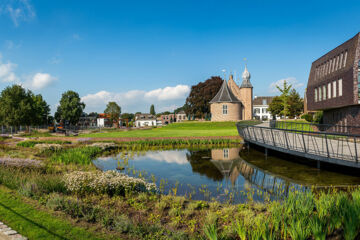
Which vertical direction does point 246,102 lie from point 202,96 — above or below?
below

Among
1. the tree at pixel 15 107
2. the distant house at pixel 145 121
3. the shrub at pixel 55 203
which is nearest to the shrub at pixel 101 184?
the shrub at pixel 55 203

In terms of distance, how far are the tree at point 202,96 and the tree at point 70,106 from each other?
94.8ft

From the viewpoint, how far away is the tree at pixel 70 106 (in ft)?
207

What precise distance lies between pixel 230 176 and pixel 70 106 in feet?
200

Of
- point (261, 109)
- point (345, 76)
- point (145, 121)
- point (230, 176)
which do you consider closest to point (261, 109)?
point (261, 109)

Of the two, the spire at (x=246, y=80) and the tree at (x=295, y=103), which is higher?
the spire at (x=246, y=80)

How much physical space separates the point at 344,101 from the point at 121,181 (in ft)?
71.5

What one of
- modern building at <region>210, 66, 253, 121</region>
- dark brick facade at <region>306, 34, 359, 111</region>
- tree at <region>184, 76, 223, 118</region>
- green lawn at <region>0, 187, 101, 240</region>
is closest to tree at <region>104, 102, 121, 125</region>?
tree at <region>184, 76, 223, 118</region>

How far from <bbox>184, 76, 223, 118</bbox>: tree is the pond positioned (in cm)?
4343

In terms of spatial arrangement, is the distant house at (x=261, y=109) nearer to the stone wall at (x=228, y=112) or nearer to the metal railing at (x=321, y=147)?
the stone wall at (x=228, y=112)

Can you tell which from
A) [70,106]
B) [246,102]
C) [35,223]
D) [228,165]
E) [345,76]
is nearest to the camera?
[35,223]

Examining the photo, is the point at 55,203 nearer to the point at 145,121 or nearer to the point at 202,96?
the point at 202,96

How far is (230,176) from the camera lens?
11.4 m

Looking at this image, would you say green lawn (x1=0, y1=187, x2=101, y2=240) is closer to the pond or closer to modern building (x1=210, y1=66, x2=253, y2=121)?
the pond
